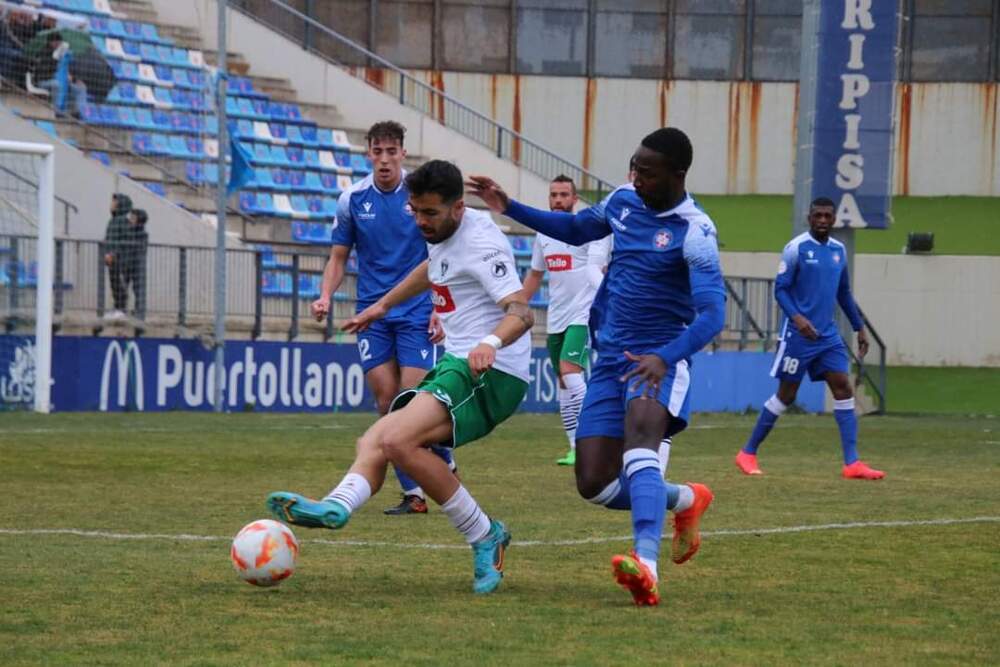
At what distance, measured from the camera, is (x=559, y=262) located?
15016 mm

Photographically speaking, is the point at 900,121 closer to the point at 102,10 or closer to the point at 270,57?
the point at 270,57

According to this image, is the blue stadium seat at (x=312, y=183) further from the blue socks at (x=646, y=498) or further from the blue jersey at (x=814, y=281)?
the blue socks at (x=646, y=498)

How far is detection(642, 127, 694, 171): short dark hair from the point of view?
7344 mm

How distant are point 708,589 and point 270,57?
24.7m

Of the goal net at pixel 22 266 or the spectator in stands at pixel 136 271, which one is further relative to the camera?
the spectator in stands at pixel 136 271

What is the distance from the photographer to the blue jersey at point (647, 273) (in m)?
7.49

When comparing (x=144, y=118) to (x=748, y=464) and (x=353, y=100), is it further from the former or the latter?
(x=748, y=464)

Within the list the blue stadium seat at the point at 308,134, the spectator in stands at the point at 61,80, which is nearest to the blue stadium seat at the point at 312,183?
the blue stadium seat at the point at 308,134

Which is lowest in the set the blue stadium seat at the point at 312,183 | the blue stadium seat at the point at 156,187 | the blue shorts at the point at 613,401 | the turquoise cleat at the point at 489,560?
the turquoise cleat at the point at 489,560

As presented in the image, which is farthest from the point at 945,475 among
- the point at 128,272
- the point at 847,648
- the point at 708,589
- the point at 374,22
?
the point at 374,22

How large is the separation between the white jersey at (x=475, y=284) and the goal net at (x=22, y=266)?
39.8 feet

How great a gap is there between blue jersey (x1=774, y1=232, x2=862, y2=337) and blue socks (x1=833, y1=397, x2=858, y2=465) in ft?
1.90

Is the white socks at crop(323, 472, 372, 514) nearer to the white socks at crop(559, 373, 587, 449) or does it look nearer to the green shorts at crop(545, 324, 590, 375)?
the white socks at crop(559, 373, 587, 449)

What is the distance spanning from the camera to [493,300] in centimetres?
773
